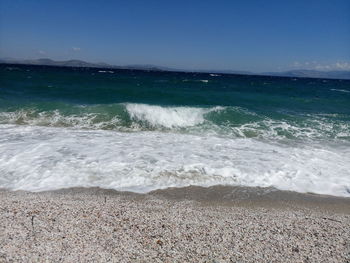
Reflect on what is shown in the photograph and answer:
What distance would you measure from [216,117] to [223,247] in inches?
479

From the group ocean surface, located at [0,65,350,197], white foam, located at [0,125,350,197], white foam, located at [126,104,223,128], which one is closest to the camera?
white foam, located at [0,125,350,197]

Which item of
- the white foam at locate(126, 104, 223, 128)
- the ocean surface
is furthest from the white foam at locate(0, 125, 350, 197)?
the white foam at locate(126, 104, 223, 128)

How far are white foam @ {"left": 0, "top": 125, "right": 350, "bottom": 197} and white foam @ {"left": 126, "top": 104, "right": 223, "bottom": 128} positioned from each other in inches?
153

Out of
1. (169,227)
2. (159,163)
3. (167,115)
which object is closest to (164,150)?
(159,163)

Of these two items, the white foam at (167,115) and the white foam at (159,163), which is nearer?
the white foam at (159,163)

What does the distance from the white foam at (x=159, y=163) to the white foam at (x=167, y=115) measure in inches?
153

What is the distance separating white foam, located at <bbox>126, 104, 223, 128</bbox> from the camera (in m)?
14.4

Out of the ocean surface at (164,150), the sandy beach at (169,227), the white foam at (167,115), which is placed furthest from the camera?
the white foam at (167,115)

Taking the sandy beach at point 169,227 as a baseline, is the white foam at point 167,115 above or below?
above

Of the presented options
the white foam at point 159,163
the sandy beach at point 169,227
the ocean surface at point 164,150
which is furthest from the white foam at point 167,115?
the sandy beach at point 169,227

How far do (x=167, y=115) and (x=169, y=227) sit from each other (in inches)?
445

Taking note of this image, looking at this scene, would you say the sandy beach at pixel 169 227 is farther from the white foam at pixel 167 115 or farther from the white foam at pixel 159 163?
the white foam at pixel 167 115

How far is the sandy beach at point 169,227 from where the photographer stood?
3.64 meters

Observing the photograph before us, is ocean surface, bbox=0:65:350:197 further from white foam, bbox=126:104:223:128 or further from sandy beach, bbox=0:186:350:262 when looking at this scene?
sandy beach, bbox=0:186:350:262
